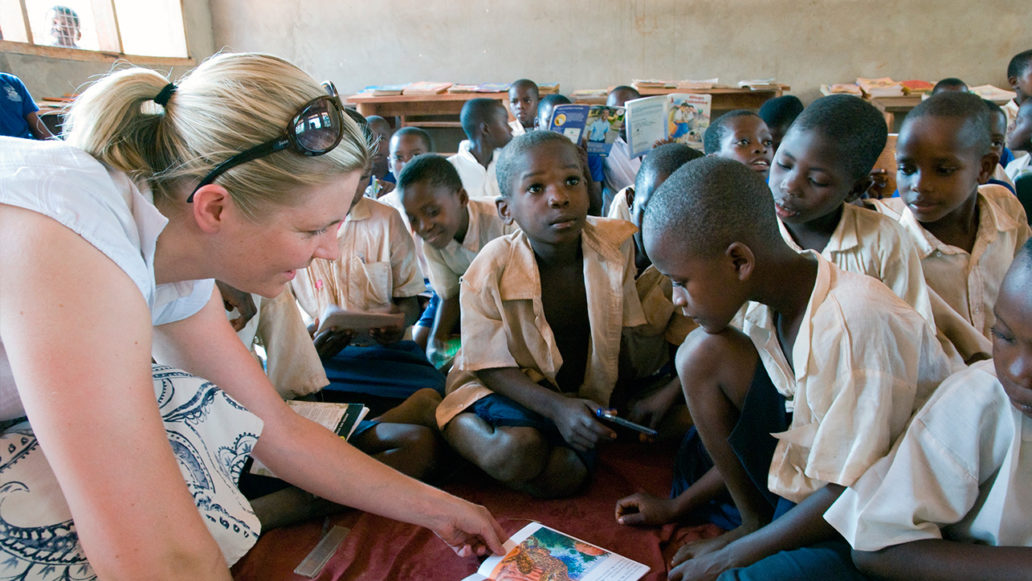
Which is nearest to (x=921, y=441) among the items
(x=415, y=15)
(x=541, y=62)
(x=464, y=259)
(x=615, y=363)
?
(x=615, y=363)

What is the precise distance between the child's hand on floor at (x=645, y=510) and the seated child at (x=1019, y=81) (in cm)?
416

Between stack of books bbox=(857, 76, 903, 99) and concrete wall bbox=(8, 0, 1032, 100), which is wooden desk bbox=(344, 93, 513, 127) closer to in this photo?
concrete wall bbox=(8, 0, 1032, 100)

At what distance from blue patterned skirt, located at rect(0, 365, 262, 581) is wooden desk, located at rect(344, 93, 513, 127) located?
17.3 feet

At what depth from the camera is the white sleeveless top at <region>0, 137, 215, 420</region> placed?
762 millimetres

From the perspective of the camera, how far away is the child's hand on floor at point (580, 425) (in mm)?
1584

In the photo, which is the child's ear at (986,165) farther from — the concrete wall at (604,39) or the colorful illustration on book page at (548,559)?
the concrete wall at (604,39)

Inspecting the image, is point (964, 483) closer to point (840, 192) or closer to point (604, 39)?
point (840, 192)

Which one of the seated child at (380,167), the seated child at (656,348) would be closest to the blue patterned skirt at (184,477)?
the seated child at (656,348)

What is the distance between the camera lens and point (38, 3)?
5141mm

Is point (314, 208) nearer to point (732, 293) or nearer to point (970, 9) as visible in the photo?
point (732, 293)

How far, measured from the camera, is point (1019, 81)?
14.6ft

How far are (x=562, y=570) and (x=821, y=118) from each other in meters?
1.33

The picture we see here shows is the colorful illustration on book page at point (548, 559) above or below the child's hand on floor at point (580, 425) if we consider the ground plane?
below

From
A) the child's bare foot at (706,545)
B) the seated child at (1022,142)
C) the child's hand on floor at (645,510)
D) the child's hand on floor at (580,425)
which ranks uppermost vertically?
the seated child at (1022,142)
